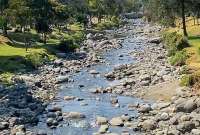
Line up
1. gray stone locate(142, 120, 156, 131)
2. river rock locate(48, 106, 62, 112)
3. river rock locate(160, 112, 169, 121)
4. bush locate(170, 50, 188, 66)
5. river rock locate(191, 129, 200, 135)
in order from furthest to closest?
bush locate(170, 50, 188, 66)
river rock locate(48, 106, 62, 112)
river rock locate(160, 112, 169, 121)
gray stone locate(142, 120, 156, 131)
river rock locate(191, 129, 200, 135)

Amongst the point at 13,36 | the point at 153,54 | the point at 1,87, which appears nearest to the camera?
the point at 1,87

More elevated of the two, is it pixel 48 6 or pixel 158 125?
pixel 48 6

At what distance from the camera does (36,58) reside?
89.4 m

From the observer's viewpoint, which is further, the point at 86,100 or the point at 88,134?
the point at 86,100

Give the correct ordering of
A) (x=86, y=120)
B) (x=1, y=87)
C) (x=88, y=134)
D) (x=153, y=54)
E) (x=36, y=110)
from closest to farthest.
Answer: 1. (x=88, y=134)
2. (x=86, y=120)
3. (x=36, y=110)
4. (x=1, y=87)
5. (x=153, y=54)

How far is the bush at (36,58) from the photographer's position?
283 feet

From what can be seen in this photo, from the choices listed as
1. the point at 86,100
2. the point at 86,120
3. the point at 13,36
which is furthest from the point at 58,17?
the point at 86,120

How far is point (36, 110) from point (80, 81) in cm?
2005

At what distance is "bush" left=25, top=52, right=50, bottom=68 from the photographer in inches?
3401

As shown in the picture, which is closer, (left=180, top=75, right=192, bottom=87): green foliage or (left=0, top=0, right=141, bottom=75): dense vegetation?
(left=180, top=75, right=192, bottom=87): green foliage

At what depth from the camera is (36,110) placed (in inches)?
2120

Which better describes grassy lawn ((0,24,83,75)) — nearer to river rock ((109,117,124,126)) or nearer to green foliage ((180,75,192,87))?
green foliage ((180,75,192,87))

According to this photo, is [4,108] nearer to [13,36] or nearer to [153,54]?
[153,54]

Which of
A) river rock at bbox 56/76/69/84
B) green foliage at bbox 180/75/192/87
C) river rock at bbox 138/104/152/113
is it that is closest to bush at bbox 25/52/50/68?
river rock at bbox 56/76/69/84
